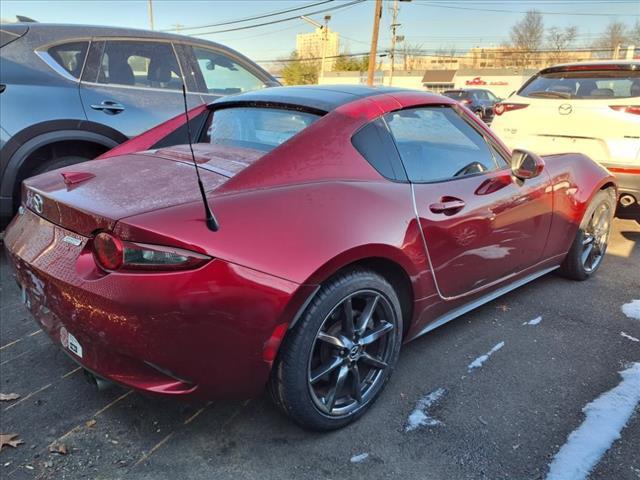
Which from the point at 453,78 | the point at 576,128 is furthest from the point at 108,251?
the point at 453,78

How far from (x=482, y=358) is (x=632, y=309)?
144 centimetres

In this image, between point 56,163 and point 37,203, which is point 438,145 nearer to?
point 37,203

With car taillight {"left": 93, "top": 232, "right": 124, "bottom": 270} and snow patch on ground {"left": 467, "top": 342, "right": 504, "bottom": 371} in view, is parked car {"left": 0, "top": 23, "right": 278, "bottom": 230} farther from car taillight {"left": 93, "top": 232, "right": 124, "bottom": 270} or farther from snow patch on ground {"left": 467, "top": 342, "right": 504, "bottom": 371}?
snow patch on ground {"left": 467, "top": 342, "right": 504, "bottom": 371}

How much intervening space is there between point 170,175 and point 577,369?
2.36m

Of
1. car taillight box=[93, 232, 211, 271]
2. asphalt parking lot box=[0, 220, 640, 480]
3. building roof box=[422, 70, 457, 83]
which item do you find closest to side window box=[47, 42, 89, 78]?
asphalt parking lot box=[0, 220, 640, 480]

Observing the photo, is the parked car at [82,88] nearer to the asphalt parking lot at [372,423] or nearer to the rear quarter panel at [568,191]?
the asphalt parking lot at [372,423]

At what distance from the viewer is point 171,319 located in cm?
169

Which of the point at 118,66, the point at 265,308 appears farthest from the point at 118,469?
the point at 118,66

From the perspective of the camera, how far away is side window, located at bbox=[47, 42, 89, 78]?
159 inches

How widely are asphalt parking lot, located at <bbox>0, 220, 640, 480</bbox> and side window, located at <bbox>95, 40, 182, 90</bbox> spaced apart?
7.65 ft

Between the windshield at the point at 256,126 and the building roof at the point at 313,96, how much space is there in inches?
2.0

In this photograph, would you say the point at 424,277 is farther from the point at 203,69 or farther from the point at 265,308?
the point at 203,69

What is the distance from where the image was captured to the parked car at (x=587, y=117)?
180 inches

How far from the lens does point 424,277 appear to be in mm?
2412
